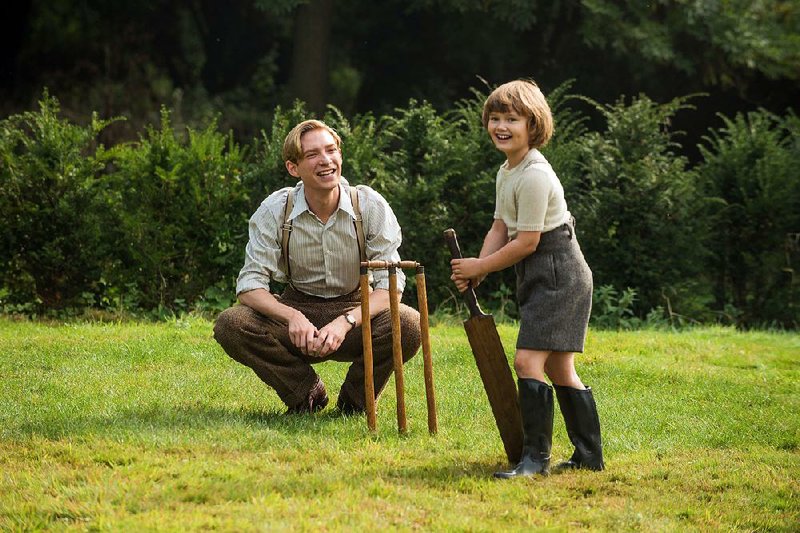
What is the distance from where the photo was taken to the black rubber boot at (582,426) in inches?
207

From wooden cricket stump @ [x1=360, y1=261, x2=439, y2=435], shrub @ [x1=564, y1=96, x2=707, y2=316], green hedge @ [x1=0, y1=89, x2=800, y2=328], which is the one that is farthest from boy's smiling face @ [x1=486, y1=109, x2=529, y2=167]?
shrub @ [x1=564, y1=96, x2=707, y2=316]

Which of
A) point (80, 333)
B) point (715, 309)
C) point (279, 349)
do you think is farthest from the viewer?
point (715, 309)

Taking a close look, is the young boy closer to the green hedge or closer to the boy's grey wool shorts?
the boy's grey wool shorts

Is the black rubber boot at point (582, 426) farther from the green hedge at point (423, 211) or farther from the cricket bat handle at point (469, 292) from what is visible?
the green hedge at point (423, 211)

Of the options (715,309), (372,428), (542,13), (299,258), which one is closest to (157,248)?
(299,258)

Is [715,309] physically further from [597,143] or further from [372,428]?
[372,428]

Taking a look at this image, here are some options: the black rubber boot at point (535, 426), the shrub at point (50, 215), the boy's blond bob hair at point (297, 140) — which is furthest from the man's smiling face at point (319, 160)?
the shrub at point (50, 215)

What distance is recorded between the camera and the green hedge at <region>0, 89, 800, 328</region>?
10125mm

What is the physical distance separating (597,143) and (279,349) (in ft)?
19.8

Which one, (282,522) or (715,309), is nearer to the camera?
(282,522)

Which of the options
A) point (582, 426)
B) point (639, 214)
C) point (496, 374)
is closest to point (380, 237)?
point (496, 374)

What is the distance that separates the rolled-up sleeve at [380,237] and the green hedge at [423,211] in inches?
169

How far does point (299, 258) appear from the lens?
20.4ft

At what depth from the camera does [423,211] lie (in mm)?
10703
